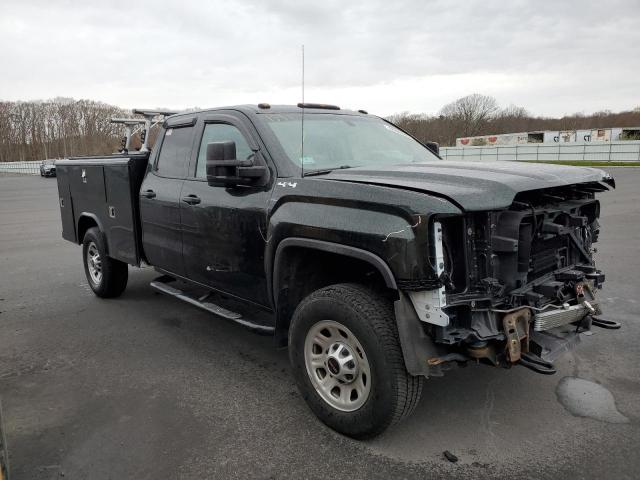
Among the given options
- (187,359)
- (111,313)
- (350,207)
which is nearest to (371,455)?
(350,207)

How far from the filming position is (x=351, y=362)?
3246 mm

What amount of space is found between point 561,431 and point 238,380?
7.62 feet

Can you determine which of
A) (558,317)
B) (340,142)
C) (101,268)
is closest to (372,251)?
(558,317)

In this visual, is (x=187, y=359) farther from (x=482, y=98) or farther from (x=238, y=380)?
(x=482, y=98)

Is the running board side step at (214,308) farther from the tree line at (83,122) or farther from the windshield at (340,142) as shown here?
the tree line at (83,122)

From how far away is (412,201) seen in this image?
Result: 2865 millimetres

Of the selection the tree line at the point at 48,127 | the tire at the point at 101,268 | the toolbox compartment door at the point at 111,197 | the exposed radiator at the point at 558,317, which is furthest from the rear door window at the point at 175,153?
the tree line at the point at 48,127

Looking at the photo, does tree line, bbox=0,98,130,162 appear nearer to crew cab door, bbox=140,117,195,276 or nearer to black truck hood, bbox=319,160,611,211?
crew cab door, bbox=140,117,195,276

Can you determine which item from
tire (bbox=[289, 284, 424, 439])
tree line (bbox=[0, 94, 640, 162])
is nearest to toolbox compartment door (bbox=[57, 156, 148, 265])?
tire (bbox=[289, 284, 424, 439])

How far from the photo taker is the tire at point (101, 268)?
629cm

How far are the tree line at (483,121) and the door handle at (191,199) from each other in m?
62.8

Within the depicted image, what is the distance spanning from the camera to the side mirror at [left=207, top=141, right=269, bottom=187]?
148 inches

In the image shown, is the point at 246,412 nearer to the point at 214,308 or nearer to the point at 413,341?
the point at 214,308

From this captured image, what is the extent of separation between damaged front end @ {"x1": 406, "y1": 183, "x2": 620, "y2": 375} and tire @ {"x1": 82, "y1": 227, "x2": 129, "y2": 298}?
4.49 metres
